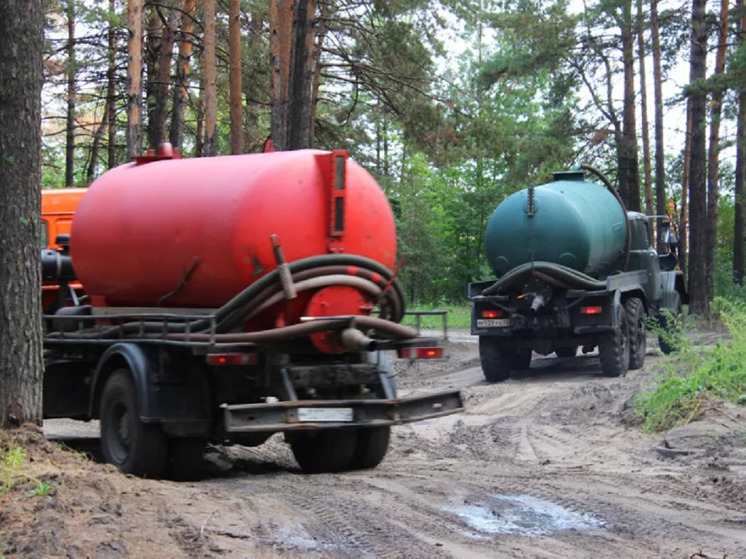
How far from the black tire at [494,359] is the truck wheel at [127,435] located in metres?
9.27

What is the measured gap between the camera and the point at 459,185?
47000mm

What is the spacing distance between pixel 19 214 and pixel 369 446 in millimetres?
3702

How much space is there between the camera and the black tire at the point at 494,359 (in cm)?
1761

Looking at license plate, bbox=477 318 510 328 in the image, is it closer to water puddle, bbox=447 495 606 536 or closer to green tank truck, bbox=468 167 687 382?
green tank truck, bbox=468 167 687 382

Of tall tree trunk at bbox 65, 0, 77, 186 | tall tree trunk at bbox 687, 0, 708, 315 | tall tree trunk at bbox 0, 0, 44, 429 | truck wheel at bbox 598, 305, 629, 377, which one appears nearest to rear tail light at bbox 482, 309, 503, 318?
truck wheel at bbox 598, 305, 629, 377

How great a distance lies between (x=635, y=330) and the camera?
17453 millimetres

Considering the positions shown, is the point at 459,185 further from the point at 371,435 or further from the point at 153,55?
the point at 371,435

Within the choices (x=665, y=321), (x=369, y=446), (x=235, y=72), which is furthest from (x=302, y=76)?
(x=369, y=446)

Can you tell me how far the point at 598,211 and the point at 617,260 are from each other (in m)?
1.29

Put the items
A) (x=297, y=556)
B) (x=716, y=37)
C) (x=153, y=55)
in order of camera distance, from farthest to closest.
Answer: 1. (x=716, y=37)
2. (x=153, y=55)
3. (x=297, y=556)

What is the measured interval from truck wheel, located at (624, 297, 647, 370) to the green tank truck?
0.02 meters

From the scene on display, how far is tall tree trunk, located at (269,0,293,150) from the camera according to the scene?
70.3ft

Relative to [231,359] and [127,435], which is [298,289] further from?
[127,435]

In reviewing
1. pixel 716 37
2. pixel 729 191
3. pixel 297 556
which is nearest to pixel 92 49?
pixel 716 37
